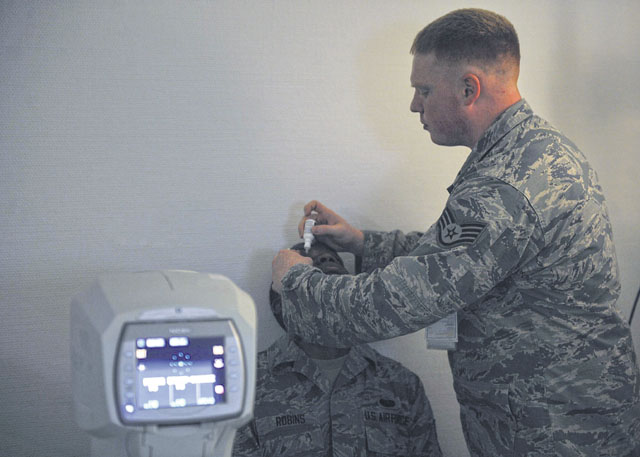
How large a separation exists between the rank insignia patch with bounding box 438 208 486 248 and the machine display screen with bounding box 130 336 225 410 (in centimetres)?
57

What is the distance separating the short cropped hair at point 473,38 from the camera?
1472mm

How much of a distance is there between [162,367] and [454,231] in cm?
67

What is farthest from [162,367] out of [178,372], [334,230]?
[334,230]

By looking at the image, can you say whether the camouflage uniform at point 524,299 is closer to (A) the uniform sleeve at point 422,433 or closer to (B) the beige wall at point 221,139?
(A) the uniform sleeve at point 422,433

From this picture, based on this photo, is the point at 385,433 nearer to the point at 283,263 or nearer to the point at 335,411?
the point at 335,411

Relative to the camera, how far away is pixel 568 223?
4.33 ft

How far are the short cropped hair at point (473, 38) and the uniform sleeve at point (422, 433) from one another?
3.06 feet

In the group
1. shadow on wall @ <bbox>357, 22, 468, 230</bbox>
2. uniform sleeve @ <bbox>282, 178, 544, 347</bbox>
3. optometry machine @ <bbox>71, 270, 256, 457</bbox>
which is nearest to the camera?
optometry machine @ <bbox>71, 270, 256, 457</bbox>

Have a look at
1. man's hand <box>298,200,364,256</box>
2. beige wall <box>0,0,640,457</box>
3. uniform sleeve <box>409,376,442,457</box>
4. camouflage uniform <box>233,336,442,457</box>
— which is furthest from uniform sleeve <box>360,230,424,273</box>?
uniform sleeve <box>409,376,442,457</box>

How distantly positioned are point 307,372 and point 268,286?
31 centimetres

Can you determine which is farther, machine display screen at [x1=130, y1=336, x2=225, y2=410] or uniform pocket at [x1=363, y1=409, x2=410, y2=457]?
uniform pocket at [x1=363, y1=409, x2=410, y2=457]

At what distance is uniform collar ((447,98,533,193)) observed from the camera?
1439 mm

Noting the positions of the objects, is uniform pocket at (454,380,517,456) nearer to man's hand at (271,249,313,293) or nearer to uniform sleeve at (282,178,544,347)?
uniform sleeve at (282,178,544,347)

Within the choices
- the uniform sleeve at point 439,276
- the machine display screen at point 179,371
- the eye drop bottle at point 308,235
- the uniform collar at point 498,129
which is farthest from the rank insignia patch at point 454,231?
the machine display screen at point 179,371
